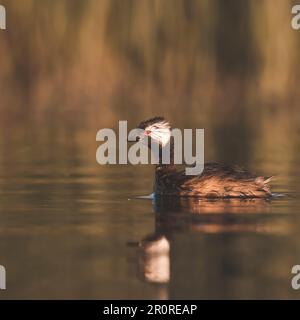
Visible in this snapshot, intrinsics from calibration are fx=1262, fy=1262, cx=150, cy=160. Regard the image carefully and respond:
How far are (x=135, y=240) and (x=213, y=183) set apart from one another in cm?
269

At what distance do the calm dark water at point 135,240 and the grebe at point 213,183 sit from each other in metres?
0.21

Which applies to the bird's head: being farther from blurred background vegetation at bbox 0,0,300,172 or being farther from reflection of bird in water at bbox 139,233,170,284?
blurred background vegetation at bbox 0,0,300,172

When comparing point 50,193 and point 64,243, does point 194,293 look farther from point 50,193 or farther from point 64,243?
point 50,193

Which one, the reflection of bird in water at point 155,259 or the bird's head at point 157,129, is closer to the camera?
the reflection of bird in water at point 155,259

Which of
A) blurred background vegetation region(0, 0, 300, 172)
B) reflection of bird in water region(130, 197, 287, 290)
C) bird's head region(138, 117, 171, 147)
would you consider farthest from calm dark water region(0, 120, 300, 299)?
blurred background vegetation region(0, 0, 300, 172)

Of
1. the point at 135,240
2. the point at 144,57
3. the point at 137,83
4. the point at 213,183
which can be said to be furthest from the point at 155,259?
the point at 137,83

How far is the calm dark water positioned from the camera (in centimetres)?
822

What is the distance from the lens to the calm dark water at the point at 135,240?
8.22m

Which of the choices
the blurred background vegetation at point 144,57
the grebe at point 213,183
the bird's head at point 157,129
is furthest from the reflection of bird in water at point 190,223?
the blurred background vegetation at point 144,57

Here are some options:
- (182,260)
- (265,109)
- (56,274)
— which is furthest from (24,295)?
(265,109)

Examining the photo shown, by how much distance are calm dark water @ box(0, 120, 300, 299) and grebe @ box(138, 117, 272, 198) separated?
0.68ft

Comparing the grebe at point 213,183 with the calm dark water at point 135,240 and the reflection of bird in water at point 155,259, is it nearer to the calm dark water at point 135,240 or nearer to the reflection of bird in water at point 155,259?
the calm dark water at point 135,240

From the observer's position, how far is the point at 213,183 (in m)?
12.5

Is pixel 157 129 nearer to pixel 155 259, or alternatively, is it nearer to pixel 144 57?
pixel 155 259
